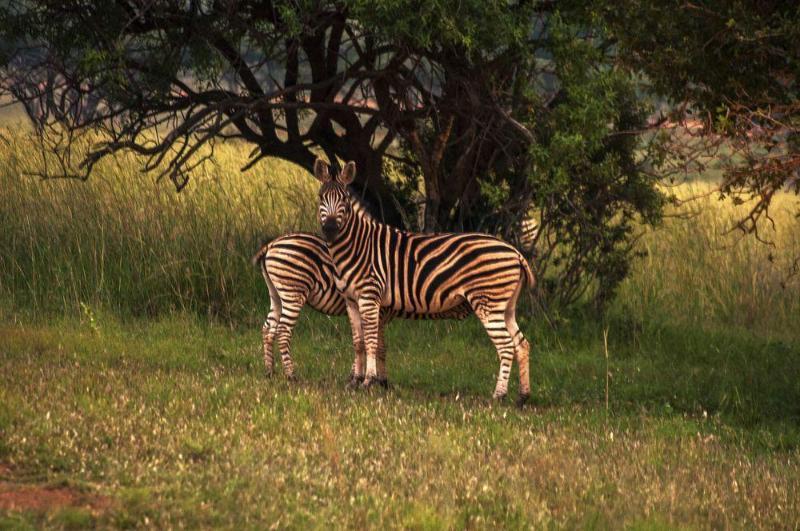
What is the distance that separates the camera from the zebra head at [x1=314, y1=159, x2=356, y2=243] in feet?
Result: 39.5

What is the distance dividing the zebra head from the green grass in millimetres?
1537

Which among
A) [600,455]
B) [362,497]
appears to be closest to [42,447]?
[362,497]

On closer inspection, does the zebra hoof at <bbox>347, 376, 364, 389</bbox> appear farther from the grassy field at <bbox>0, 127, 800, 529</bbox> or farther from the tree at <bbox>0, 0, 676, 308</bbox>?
the tree at <bbox>0, 0, 676, 308</bbox>

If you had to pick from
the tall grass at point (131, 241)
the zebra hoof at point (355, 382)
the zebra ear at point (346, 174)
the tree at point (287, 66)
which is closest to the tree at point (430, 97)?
the tree at point (287, 66)

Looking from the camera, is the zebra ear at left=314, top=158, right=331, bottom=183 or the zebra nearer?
the zebra ear at left=314, top=158, right=331, bottom=183

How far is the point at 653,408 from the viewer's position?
12.7m

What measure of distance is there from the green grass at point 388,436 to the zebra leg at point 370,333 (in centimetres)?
36

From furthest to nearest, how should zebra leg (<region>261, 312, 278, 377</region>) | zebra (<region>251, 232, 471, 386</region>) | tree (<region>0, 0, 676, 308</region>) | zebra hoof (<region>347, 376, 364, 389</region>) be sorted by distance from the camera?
tree (<region>0, 0, 676, 308</region>)
zebra leg (<region>261, 312, 278, 377</region>)
zebra (<region>251, 232, 471, 386</region>)
zebra hoof (<region>347, 376, 364, 389</region>)

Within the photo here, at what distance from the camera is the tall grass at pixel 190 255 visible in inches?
651

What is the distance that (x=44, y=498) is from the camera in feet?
24.8

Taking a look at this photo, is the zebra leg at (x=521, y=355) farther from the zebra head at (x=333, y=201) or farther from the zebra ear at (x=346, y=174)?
the zebra ear at (x=346, y=174)

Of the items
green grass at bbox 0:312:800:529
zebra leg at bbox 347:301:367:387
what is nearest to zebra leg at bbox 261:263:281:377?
green grass at bbox 0:312:800:529

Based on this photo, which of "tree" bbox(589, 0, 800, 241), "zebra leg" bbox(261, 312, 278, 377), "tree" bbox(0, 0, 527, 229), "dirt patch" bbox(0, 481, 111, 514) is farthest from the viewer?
"tree" bbox(0, 0, 527, 229)

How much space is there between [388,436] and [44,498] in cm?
295
